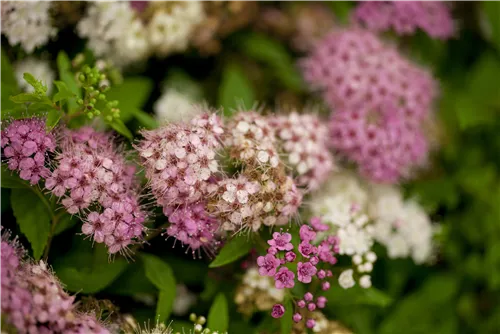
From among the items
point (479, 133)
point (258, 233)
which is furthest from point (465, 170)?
point (258, 233)

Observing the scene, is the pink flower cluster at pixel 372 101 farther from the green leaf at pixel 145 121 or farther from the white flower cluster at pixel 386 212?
the green leaf at pixel 145 121

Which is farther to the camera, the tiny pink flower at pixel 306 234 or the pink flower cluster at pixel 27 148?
the tiny pink flower at pixel 306 234

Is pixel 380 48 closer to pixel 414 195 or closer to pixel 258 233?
pixel 414 195

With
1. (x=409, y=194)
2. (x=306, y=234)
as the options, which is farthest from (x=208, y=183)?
(x=409, y=194)

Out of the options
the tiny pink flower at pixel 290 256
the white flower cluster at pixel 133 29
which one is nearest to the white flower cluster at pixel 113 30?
the white flower cluster at pixel 133 29

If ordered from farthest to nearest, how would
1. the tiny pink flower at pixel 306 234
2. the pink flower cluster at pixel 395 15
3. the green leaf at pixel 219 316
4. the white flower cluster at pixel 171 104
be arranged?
the pink flower cluster at pixel 395 15
the white flower cluster at pixel 171 104
the green leaf at pixel 219 316
the tiny pink flower at pixel 306 234

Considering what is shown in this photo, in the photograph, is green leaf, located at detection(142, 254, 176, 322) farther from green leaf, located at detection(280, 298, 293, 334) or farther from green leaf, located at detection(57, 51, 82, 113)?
green leaf, located at detection(57, 51, 82, 113)
